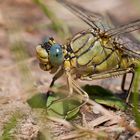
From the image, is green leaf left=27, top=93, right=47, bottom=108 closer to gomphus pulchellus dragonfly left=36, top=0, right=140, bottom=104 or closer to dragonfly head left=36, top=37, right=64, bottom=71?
gomphus pulchellus dragonfly left=36, top=0, right=140, bottom=104

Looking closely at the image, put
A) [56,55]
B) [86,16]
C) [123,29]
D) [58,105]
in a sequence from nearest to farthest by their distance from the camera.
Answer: [58,105], [56,55], [123,29], [86,16]

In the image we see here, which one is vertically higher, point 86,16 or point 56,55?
point 86,16

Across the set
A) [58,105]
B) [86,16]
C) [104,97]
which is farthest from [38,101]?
[86,16]

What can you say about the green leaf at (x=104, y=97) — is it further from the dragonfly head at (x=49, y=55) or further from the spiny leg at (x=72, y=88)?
the dragonfly head at (x=49, y=55)

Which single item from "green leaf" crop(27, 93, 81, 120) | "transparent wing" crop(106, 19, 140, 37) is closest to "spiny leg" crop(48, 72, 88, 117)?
"green leaf" crop(27, 93, 81, 120)

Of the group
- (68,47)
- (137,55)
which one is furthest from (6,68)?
(137,55)

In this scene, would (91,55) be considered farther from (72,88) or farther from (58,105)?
(58,105)
